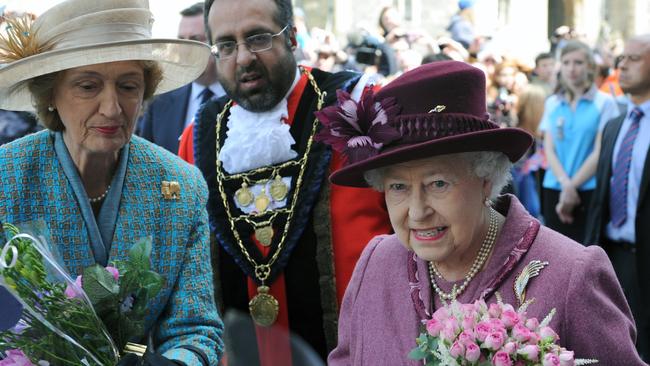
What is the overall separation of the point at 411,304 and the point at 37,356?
43.4 inches

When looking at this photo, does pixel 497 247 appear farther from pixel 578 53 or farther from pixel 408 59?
pixel 408 59

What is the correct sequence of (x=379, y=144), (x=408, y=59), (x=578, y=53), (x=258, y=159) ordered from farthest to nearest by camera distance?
(x=408, y=59) → (x=578, y=53) → (x=258, y=159) → (x=379, y=144)

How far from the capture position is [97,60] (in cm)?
317

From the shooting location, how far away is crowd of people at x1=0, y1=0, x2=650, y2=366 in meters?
2.94

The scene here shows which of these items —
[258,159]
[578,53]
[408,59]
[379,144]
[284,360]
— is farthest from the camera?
[408,59]

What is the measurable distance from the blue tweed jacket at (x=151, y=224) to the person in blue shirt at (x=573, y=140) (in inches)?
233

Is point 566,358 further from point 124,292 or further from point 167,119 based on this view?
point 167,119

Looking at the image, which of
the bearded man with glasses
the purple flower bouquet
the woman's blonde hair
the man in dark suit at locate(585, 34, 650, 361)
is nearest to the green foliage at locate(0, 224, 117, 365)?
the purple flower bouquet

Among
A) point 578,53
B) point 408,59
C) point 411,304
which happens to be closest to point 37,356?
point 411,304

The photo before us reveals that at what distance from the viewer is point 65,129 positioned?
3.38m

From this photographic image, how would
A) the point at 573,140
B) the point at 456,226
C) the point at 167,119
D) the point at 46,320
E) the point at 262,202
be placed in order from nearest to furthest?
the point at 46,320, the point at 456,226, the point at 262,202, the point at 167,119, the point at 573,140

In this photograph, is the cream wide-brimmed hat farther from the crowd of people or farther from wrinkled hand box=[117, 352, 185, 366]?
wrinkled hand box=[117, 352, 185, 366]

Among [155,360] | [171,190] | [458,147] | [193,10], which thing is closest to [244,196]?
[171,190]

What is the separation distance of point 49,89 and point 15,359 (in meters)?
0.96
